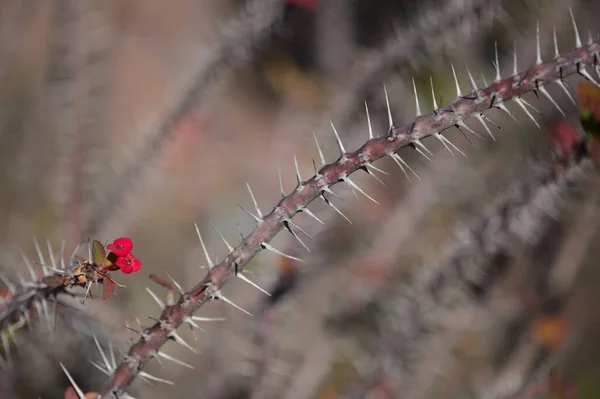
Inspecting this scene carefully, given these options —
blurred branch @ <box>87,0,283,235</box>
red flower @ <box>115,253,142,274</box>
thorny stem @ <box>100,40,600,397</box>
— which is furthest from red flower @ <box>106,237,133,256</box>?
blurred branch @ <box>87,0,283,235</box>

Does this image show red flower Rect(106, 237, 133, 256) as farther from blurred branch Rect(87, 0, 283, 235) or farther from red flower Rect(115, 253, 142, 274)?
blurred branch Rect(87, 0, 283, 235)

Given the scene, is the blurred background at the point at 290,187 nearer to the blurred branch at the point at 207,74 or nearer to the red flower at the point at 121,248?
the blurred branch at the point at 207,74

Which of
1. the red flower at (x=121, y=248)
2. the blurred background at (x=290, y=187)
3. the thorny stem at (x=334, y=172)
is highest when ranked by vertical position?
the blurred background at (x=290, y=187)

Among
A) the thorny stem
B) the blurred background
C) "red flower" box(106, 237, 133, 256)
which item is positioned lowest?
the thorny stem

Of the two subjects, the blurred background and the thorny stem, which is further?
the blurred background

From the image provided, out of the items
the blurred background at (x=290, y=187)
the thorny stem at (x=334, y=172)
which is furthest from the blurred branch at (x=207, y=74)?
the thorny stem at (x=334, y=172)

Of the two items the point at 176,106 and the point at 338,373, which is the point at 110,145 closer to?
Result: the point at 176,106

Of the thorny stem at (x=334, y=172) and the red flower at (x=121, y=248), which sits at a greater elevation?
the red flower at (x=121, y=248)
